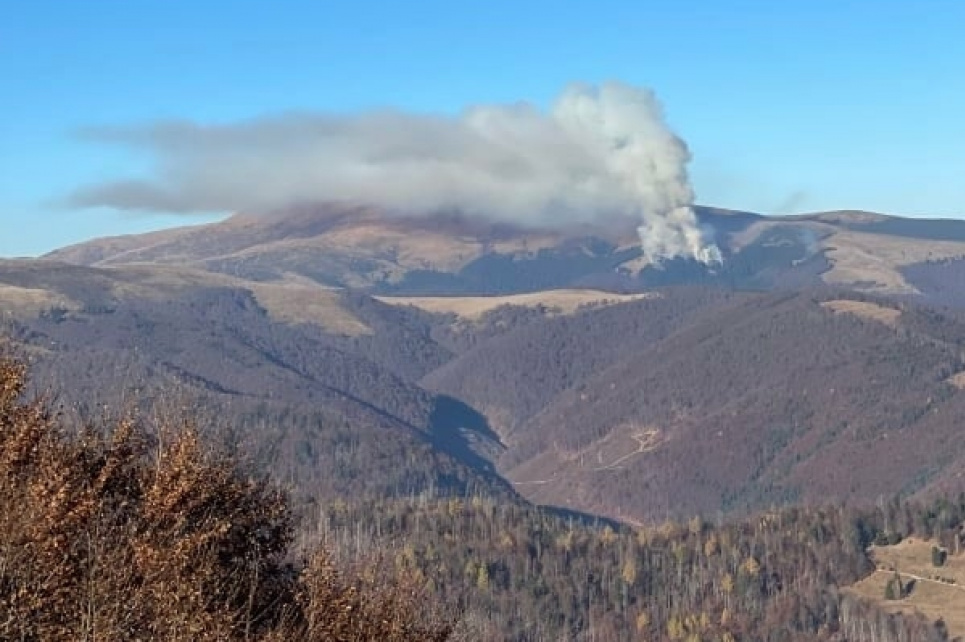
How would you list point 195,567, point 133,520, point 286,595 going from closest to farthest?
1. point 195,567
2. point 133,520
3. point 286,595

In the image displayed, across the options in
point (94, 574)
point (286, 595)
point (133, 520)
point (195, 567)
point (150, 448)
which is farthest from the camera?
point (150, 448)

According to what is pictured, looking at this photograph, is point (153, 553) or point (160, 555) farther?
point (160, 555)

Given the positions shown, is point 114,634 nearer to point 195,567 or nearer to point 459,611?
point 195,567

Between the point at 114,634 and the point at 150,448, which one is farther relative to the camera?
the point at 150,448

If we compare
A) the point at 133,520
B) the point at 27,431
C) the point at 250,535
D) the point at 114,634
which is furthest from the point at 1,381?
the point at 114,634

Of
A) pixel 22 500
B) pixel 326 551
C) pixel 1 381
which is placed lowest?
pixel 326 551

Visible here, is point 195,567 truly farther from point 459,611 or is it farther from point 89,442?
point 459,611

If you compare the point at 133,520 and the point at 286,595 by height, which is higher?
the point at 133,520
